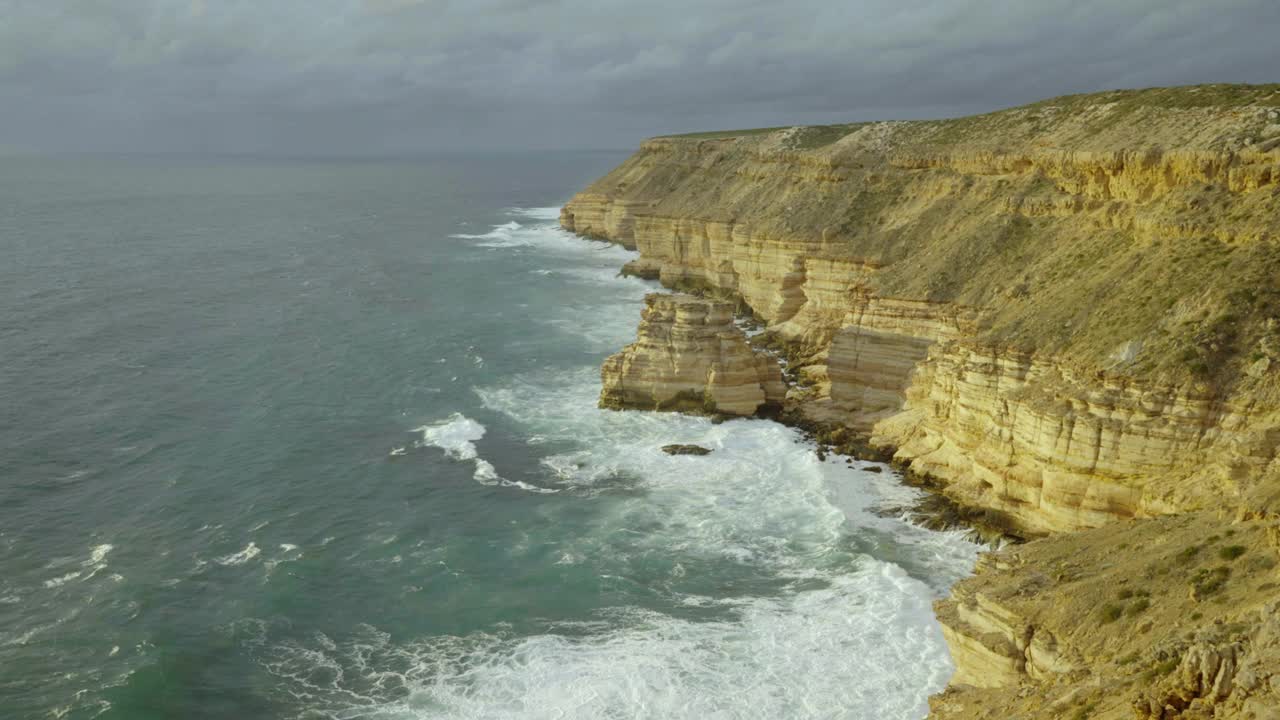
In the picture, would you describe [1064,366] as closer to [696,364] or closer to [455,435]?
[696,364]

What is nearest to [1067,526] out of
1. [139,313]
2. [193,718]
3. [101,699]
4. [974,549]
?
[974,549]

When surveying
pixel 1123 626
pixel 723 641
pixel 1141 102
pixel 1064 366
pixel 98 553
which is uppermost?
pixel 1141 102

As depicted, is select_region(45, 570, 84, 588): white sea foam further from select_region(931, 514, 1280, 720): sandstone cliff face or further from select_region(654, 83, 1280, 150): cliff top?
select_region(654, 83, 1280, 150): cliff top

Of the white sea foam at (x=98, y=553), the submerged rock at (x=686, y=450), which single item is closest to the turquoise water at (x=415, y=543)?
the white sea foam at (x=98, y=553)

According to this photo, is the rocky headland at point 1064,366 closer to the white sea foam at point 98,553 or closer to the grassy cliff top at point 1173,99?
the grassy cliff top at point 1173,99

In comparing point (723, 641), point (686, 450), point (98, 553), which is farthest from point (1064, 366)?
point (98, 553)

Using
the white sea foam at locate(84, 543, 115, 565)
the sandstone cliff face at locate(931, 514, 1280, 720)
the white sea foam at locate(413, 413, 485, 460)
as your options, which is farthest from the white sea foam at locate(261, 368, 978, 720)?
the white sea foam at locate(84, 543, 115, 565)

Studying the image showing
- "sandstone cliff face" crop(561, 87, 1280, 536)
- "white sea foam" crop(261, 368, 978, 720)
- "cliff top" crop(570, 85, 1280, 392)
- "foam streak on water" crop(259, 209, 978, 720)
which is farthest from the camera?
"cliff top" crop(570, 85, 1280, 392)
